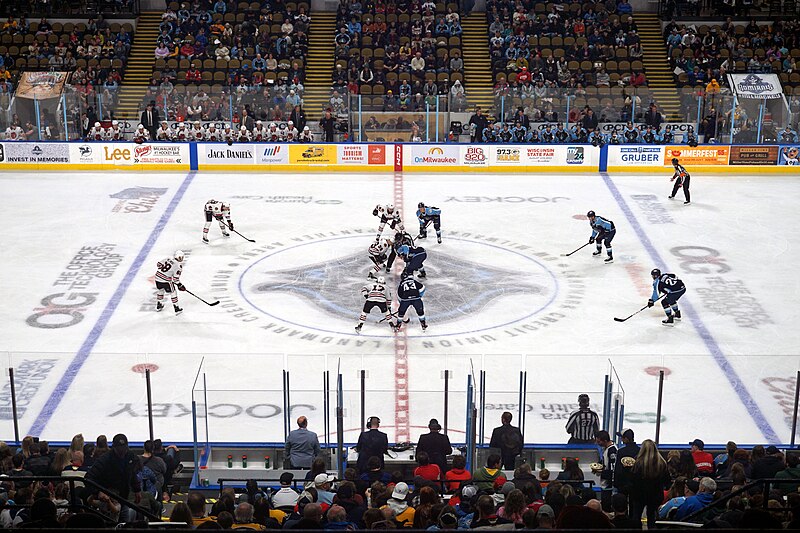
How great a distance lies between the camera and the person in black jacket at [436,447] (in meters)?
9.53

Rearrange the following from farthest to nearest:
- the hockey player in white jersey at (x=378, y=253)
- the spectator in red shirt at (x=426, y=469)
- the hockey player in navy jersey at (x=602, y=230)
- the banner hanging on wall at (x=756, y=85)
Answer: the banner hanging on wall at (x=756, y=85) → the hockey player in navy jersey at (x=602, y=230) → the hockey player in white jersey at (x=378, y=253) → the spectator in red shirt at (x=426, y=469)

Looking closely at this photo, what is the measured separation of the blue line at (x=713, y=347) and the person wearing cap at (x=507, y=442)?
240 centimetres

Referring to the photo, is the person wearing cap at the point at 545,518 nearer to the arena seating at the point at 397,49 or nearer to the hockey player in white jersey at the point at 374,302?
the hockey player in white jersey at the point at 374,302

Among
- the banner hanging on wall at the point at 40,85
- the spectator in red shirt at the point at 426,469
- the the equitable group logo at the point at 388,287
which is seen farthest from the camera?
the banner hanging on wall at the point at 40,85

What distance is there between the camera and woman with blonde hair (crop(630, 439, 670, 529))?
316 inches

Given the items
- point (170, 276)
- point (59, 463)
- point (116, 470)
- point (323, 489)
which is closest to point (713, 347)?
point (170, 276)

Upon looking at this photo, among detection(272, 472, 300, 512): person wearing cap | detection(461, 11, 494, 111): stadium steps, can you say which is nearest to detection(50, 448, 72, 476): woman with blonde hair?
detection(272, 472, 300, 512): person wearing cap

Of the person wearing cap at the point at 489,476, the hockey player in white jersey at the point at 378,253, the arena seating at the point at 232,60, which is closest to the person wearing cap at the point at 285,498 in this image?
the person wearing cap at the point at 489,476

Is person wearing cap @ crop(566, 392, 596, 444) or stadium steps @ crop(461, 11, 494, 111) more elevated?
stadium steps @ crop(461, 11, 494, 111)

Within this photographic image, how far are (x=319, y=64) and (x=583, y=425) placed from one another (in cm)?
2355

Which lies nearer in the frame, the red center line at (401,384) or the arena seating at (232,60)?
the red center line at (401,384)

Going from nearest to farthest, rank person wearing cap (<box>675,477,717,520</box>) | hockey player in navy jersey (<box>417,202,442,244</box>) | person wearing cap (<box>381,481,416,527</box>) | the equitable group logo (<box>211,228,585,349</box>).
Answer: person wearing cap (<box>381,481,416,527</box>) < person wearing cap (<box>675,477,717,520</box>) < the equitable group logo (<box>211,228,585,349</box>) < hockey player in navy jersey (<box>417,202,442,244</box>)

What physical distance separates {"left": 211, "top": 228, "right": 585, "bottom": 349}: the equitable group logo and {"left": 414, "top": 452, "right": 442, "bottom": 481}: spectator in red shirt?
5.98 metres

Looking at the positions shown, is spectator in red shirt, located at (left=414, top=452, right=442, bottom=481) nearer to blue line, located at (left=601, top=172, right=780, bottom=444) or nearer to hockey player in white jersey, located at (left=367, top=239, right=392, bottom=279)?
blue line, located at (left=601, top=172, right=780, bottom=444)
